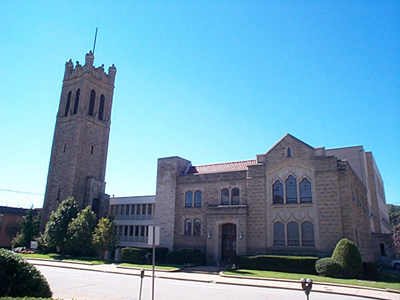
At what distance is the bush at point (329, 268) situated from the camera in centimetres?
2092

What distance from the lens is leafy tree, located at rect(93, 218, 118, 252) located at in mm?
32594

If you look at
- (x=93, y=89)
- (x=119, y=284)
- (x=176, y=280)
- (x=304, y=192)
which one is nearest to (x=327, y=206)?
(x=304, y=192)

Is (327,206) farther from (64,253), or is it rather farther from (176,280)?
(64,253)

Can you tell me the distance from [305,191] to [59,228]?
2665 centimetres

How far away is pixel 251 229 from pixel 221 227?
2799 mm

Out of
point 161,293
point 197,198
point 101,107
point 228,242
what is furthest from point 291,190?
point 101,107

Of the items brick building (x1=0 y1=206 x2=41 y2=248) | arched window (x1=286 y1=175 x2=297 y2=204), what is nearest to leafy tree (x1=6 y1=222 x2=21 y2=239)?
brick building (x1=0 y1=206 x2=41 y2=248)

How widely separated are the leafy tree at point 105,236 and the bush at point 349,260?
21.4 meters

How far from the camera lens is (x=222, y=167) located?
33438 mm

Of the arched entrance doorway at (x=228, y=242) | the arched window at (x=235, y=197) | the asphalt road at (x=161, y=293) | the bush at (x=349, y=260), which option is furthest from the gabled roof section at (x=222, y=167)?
the asphalt road at (x=161, y=293)

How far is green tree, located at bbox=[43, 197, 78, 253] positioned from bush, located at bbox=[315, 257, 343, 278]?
26.3 meters

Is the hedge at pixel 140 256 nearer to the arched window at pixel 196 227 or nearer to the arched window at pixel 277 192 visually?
the arched window at pixel 196 227

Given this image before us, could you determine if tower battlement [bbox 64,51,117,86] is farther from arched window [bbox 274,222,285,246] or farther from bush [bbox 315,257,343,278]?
bush [bbox 315,257,343,278]

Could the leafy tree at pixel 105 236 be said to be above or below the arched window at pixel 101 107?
below
